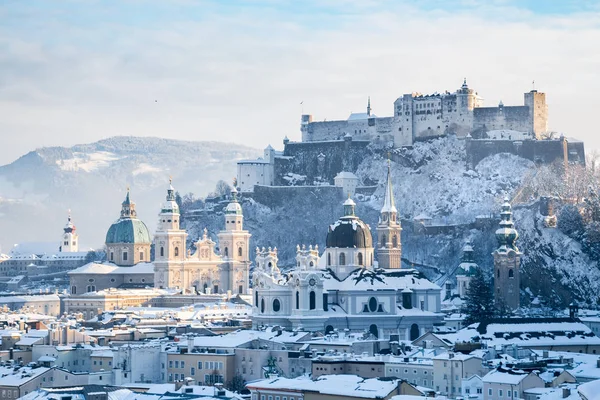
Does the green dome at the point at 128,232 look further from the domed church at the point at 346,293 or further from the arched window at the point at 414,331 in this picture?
the arched window at the point at 414,331

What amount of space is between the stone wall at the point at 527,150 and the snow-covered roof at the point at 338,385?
101711 mm

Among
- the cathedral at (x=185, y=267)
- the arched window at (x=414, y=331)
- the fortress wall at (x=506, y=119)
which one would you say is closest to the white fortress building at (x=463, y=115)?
the fortress wall at (x=506, y=119)

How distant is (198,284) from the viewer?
171375mm

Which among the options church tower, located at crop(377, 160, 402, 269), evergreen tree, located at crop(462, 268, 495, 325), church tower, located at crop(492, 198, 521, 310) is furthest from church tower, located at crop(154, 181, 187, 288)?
evergreen tree, located at crop(462, 268, 495, 325)

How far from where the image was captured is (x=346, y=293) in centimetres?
13738

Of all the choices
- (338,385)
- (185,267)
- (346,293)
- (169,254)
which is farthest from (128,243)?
(338,385)

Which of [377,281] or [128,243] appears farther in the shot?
[128,243]

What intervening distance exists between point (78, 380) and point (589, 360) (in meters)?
27.3

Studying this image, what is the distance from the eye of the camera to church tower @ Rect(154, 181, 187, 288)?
171 metres

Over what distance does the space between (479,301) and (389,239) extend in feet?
55.7

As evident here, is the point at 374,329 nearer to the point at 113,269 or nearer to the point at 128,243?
the point at 113,269

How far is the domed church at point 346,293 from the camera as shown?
439 ft

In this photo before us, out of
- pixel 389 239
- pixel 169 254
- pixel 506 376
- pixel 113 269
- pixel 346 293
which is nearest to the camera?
pixel 506 376

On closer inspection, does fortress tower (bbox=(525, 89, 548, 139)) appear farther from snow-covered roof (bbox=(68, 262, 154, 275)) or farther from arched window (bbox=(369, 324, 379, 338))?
arched window (bbox=(369, 324, 379, 338))
